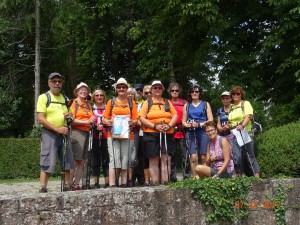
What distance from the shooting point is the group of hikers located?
7.27m

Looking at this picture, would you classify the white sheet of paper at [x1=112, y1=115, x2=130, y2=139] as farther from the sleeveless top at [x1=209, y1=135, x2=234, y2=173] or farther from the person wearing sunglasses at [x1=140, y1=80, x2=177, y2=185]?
the sleeveless top at [x1=209, y1=135, x2=234, y2=173]

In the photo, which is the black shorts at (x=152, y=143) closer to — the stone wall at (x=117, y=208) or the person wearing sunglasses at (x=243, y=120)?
the person wearing sunglasses at (x=243, y=120)

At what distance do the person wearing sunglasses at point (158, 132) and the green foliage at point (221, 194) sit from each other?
69.3 inches

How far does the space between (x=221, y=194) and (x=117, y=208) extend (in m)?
1.47

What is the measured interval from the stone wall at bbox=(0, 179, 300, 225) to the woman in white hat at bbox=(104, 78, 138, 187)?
73.9 inches

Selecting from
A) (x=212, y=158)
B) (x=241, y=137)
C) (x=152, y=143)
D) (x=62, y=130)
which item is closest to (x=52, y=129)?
(x=62, y=130)

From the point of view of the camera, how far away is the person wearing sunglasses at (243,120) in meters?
8.68

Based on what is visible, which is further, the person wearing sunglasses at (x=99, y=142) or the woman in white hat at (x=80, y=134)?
the person wearing sunglasses at (x=99, y=142)

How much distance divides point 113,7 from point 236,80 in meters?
12.8

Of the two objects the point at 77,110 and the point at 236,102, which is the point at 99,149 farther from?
the point at 236,102

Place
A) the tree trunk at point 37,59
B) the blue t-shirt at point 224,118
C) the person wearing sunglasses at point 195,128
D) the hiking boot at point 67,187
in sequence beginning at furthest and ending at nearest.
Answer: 1. the tree trunk at point 37,59
2. the blue t-shirt at point 224,118
3. the person wearing sunglasses at point 195,128
4. the hiking boot at point 67,187

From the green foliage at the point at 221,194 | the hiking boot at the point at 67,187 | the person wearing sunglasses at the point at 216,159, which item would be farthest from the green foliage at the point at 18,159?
the green foliage at the point at 221,194
